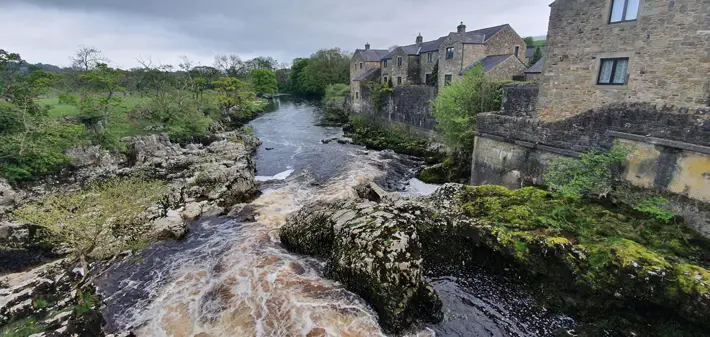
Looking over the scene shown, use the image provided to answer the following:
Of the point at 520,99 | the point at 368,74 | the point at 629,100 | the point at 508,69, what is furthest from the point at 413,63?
the point at 629,100

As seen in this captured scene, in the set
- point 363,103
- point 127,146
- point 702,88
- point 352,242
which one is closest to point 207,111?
point 127,146

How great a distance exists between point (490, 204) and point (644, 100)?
6928 millimetres

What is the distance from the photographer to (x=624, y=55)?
1198 centimetres

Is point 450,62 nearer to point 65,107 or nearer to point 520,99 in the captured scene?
point 520,99

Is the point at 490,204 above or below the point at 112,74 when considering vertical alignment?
below

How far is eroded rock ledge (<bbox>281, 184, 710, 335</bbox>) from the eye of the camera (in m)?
7.29

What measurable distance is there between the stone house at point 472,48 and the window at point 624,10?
59.2ft

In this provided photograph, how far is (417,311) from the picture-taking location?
8547 millimetres

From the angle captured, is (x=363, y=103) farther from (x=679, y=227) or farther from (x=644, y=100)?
(x=679, y=227)

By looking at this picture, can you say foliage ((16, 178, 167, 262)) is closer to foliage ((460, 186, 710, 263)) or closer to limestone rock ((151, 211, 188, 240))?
limestone rock ((151, 211, 188, 240))

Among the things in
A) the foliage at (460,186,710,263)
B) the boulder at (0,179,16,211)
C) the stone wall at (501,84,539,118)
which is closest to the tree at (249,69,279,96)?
the boulder at (0,179,16,211)

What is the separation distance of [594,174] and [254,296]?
40.0ft

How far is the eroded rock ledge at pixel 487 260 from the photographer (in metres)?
7.29

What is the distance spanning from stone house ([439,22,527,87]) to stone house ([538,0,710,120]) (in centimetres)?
1715
